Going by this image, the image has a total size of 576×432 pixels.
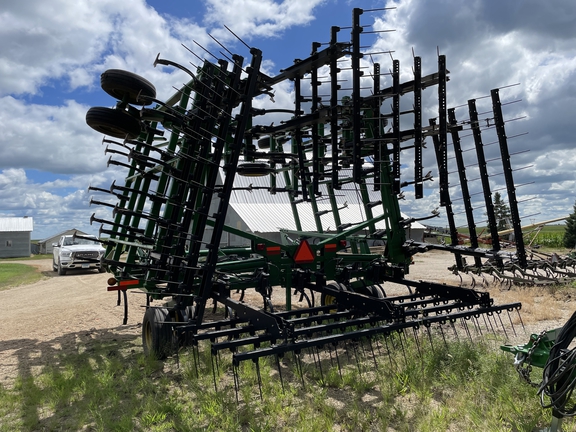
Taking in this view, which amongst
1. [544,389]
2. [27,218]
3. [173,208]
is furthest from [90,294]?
[27,218]

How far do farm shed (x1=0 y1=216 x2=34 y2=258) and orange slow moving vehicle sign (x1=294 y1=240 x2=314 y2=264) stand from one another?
43257 millimetres

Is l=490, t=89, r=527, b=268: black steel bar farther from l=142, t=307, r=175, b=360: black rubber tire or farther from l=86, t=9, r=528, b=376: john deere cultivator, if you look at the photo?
l=142, t=307, r=175, b=360: black rubber tire

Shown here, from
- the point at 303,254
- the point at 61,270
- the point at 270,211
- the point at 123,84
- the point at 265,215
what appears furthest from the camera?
the point at 270,211

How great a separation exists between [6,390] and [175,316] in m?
1.97

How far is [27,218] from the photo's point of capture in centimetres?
4569

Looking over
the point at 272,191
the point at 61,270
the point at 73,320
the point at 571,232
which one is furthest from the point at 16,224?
the point at 571,232

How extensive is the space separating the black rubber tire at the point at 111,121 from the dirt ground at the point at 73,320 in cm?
312

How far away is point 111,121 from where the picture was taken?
18.1ft

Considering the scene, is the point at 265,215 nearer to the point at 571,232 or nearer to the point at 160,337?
the point at 160,337

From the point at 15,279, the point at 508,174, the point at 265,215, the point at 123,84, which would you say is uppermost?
the point at 123,84

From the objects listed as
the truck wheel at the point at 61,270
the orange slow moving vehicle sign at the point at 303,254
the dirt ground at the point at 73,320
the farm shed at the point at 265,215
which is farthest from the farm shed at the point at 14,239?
the orange slow moving vehicle sign at the point at 303,254

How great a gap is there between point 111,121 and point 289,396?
3.89 m

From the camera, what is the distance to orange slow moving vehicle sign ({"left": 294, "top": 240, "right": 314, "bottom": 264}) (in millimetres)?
6656

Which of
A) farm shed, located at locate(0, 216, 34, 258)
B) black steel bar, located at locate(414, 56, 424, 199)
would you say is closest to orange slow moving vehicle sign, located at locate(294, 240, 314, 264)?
black steel bar, located at locate(414, 56, 424, 199)
